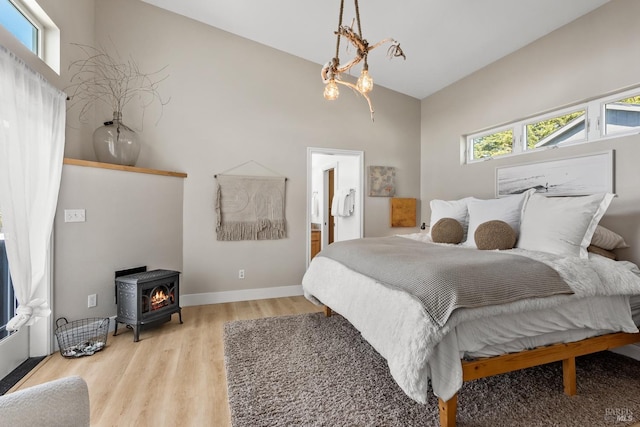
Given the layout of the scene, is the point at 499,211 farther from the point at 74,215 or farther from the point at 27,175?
the point at 74,215

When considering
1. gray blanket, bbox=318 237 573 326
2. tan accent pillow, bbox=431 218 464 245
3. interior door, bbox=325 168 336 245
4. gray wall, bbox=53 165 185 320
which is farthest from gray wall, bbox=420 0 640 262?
gray wall, bbox=53 165 185 320

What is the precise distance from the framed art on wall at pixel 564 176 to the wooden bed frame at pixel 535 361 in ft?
3.93

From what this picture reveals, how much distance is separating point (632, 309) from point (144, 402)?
3220mm

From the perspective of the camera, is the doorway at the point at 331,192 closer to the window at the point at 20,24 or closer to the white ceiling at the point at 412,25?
the white ceiling at the point at 412,25

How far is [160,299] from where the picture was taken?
2912 mm

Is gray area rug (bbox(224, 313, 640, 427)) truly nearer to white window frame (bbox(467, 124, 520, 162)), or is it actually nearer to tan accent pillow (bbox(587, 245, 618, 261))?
tan accent pillow (bbox(587, 245, 618, 261))

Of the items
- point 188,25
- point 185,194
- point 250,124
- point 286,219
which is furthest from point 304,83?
point 185,194

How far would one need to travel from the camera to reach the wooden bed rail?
1539 mm

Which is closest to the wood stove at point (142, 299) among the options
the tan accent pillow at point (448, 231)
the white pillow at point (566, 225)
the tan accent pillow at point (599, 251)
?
the tan accent pillow at point (448, 231)

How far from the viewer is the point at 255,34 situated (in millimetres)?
3734

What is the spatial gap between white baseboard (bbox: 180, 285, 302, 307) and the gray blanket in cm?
215

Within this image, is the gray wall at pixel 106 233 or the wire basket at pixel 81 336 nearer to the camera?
the wire basket at pixel 81 336

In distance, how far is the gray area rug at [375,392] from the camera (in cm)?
165

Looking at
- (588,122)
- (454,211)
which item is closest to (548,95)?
(588,122)
